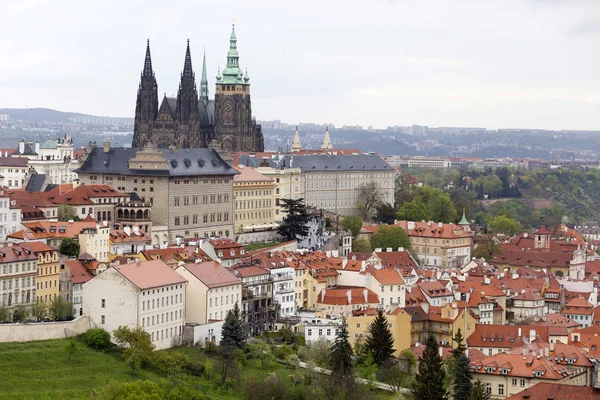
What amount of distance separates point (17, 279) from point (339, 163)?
285 feet

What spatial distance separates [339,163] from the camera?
16788 cm

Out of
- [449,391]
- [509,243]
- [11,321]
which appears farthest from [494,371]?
[509,243]

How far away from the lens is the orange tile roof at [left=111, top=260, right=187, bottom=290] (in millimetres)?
82062

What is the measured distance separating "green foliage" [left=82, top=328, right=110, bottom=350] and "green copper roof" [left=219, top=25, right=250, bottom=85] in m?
102

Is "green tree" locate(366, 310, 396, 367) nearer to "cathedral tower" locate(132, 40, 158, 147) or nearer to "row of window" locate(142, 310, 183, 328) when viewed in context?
"row of window" locate(142, 310, 183, 328)

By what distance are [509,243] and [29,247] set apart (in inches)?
2677

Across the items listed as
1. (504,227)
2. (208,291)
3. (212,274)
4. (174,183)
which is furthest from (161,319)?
(504,227)

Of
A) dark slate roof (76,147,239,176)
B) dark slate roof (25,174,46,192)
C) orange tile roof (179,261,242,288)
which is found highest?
dark slate roof (76,147,239,176)

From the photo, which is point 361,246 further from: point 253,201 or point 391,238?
point 253,201

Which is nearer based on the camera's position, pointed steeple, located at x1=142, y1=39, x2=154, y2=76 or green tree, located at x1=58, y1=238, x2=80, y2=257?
green tree, located at x1=58, y1=238, x2=80, y2=257

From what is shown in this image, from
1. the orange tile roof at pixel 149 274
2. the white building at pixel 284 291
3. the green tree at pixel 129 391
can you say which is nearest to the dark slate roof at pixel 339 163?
the white building at pixel 284 291

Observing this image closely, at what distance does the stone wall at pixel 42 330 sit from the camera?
7738 centimetres

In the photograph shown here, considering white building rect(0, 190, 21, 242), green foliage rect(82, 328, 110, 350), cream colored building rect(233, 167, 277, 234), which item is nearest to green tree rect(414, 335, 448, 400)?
green foliage rect(82, 328, 110, 350)

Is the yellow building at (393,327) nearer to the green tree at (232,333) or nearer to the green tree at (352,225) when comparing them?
the green tree at (232,333)
